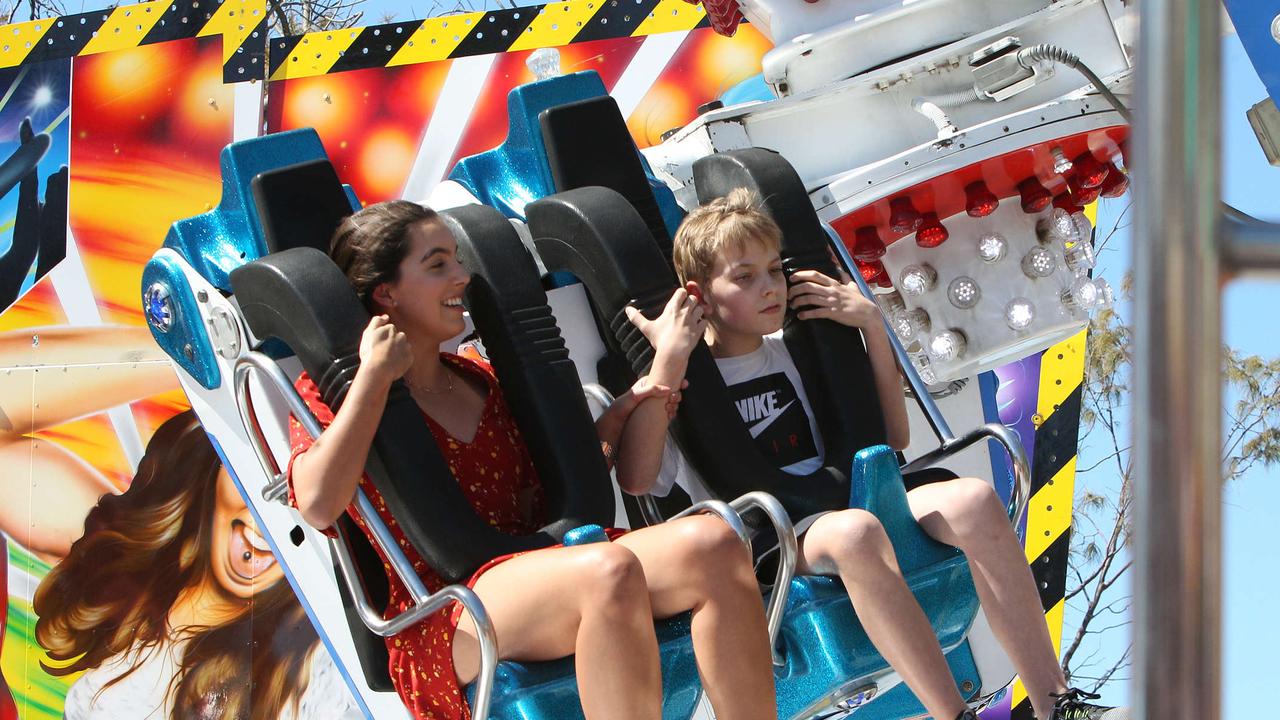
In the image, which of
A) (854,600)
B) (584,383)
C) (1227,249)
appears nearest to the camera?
(1227,249)

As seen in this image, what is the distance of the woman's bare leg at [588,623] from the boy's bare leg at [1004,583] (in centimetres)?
54

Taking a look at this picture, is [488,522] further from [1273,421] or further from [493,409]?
[1273,421]

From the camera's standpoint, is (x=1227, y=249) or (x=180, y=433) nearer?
(x=1227, y=249)

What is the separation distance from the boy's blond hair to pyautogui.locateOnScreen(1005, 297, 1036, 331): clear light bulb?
637 mm

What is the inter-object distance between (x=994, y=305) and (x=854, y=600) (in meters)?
0.99

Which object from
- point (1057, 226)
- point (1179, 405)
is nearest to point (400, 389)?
point (1057, 226)

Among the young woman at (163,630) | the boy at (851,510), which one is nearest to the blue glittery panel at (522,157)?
the boy at (851,510)

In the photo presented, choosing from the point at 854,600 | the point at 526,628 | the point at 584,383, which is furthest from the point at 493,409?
the point at 854,600

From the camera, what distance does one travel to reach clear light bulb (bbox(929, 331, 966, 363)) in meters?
2.71

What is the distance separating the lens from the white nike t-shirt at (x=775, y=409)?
2.28m

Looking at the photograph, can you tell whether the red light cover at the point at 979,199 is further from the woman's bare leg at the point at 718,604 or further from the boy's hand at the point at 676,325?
the woman's bare leg at the point at 718,604

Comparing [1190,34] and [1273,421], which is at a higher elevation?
[1190,34]

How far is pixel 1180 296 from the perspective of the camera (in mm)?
523

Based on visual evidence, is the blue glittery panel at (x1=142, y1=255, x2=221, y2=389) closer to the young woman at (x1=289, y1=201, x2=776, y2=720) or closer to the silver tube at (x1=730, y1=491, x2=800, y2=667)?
the young woman at (x1=289, y1=201, x2=776, y2=720)
